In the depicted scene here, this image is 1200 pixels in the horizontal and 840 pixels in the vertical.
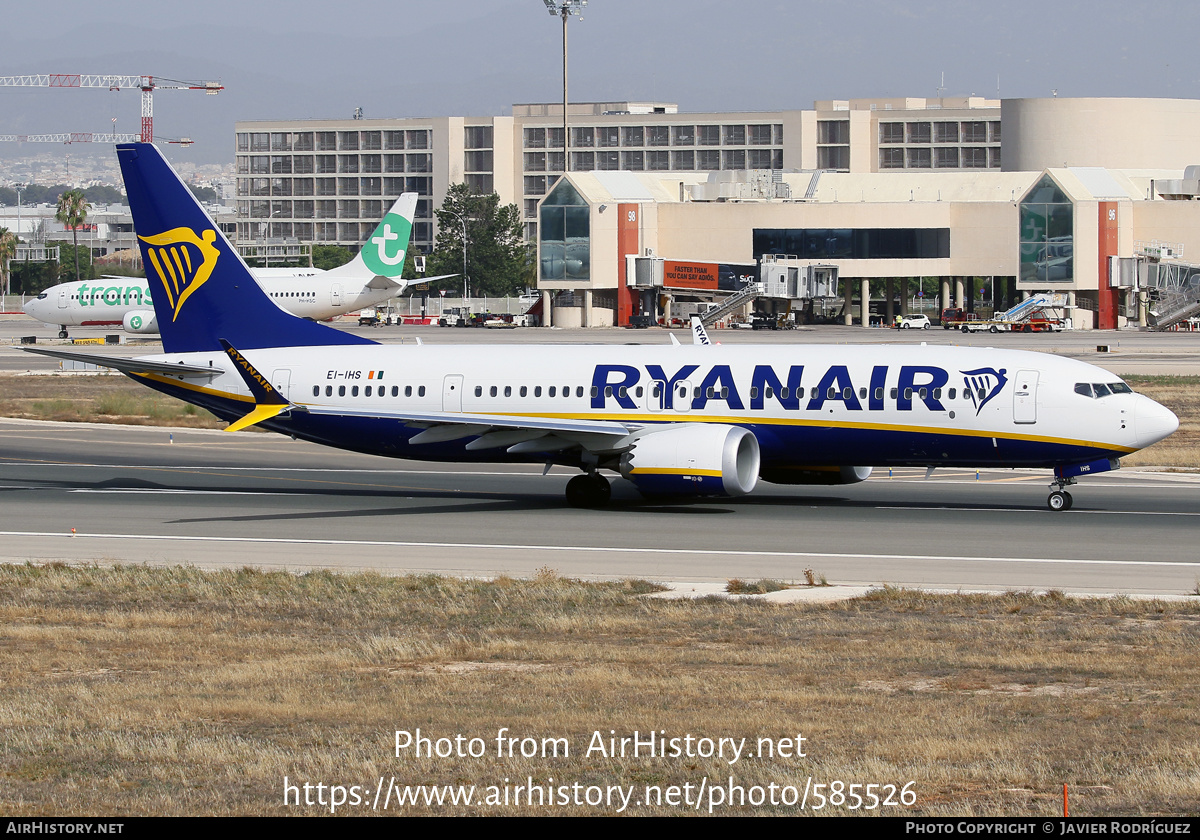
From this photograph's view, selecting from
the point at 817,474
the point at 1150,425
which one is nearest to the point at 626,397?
the point at 817,474

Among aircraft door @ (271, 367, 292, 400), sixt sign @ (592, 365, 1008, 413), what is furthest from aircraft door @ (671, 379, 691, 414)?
aircraft door @ (271, 367, 292, 400)

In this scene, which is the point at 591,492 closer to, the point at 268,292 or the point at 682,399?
the point at 682,399

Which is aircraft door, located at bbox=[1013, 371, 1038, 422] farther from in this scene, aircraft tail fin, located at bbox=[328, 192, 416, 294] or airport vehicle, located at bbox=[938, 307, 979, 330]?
airport vehicle, located at bbox=[938, 307, 979, 330]

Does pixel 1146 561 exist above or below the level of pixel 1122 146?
below

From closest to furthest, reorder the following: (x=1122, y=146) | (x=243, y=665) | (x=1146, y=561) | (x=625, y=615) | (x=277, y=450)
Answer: (x=243, y=665)
(x=625, y=615)
(x=1146, y=561)
(x=277, y=450)
(x=1122, y=146)

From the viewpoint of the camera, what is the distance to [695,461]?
1328 inches

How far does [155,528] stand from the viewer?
112 feet

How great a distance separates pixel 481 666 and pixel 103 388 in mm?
62366

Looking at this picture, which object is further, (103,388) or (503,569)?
(103,388)

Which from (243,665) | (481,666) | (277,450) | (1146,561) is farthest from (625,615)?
(277,450)

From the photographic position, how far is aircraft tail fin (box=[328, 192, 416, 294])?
109 m

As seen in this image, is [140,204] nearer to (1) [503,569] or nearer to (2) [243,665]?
(1) [503,569]

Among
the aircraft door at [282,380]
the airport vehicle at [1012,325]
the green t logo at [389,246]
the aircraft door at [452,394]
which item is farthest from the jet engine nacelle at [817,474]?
the airport vehicle at [1012,325]
